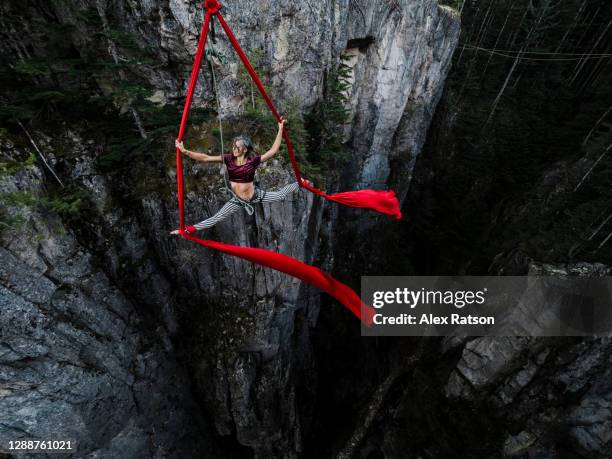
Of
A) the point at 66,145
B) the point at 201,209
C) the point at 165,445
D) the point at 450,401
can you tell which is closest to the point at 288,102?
the point at 201,209

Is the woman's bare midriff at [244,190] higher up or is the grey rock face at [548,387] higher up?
the woman's bare midriff at [244,190]

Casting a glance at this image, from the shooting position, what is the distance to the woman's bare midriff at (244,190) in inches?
183

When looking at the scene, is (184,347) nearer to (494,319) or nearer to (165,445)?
(165,445)

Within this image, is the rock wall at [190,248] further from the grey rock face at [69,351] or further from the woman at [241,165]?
the woman at [241,165]

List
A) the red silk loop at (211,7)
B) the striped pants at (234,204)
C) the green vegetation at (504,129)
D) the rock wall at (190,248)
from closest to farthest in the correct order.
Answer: the red silk loop at (211,7) → the striped pants at (234,204) → the rock wall at (190,248) → the green vegetation at (504,129)

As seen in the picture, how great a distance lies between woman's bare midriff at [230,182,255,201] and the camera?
4.66 metres

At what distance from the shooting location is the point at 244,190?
15.6 ft

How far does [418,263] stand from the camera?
17625 millimetres

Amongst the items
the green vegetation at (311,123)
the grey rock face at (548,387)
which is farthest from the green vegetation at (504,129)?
the green vegetation at (311,123)

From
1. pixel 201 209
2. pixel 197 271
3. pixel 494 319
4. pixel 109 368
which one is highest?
pixel 201 209

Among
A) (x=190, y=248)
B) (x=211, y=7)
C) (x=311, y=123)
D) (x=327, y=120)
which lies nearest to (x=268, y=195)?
(x=211, y=7)

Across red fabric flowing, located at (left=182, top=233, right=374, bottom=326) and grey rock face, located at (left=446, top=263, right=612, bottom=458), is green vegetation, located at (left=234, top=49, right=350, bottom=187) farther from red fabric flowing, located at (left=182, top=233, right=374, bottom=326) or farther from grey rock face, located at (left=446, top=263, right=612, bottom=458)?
grey rock face, located at (left=446, top=263, right=612, bottom=458)

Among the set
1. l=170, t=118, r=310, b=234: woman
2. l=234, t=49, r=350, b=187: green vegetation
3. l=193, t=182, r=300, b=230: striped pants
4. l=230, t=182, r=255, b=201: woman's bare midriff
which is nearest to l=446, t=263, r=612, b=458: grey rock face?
l=234, t=49, r=350, b=187: green vegetation

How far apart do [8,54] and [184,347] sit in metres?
7.48
